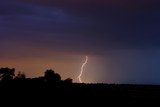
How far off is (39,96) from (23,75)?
54946 mm

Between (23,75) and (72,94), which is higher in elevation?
(23,75)

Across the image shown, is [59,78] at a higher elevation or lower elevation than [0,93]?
higher

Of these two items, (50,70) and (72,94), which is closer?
(72,94)

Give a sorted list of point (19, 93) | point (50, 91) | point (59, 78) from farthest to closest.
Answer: point (59, 78)
point (50, 91)
point (19, 93)

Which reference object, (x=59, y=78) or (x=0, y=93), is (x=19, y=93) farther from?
(x=59, y=78)

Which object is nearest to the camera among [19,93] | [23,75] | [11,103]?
[11,103]

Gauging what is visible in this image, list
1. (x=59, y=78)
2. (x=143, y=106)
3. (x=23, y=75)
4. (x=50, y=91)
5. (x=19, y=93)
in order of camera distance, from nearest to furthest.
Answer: (x=19, y=93), (x=50, y=91), (x=143, y=106), (x=23, y=75), (x=59, y=78)

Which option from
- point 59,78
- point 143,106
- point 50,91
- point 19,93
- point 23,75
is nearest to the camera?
point 19,93

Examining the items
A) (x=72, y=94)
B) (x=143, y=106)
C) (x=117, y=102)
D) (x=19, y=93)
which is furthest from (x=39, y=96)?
(x=143, y=106)

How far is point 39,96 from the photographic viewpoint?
106m

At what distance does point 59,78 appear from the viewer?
587 ft

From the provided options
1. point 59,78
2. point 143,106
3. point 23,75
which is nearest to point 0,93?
point 143,106

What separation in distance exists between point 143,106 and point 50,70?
2766 inches

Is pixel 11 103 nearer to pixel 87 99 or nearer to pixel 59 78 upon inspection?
pixel 87 99
